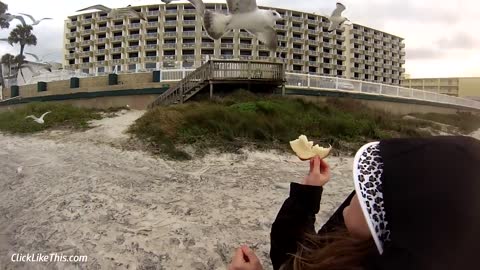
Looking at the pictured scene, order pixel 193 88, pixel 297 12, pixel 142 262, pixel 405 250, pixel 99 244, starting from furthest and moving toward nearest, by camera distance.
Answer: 1. pixel 297 12
2. pixel 193 88
3. pixel 99 244
4. pixel 142 262
5. pixel 405 250

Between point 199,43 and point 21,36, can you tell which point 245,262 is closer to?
point 21,36

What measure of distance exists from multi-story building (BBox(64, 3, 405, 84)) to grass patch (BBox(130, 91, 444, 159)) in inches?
1576

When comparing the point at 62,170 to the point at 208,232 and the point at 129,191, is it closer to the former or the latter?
the point at 129,191

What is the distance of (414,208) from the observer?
72 cm

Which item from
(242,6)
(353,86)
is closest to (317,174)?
(242,6)

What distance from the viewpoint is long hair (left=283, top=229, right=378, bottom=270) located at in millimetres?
868

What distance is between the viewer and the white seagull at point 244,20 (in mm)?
6168

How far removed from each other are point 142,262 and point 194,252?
55 centimetres

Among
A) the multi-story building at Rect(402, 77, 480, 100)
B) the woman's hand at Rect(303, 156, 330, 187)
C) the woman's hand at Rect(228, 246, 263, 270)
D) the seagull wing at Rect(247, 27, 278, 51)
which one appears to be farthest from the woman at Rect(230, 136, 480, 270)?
the multi-story building at Rect(402, 77, 480, 100)

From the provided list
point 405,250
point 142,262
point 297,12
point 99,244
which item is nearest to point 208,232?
point 142,262

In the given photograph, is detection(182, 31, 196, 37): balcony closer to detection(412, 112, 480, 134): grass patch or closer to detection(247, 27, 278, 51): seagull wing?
detection(412, 112, 480, 134): grass patch

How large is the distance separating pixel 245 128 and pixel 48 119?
19.5 ft

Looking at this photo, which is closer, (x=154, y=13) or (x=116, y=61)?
(x=154, y=13)

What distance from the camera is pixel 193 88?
13805 mm
